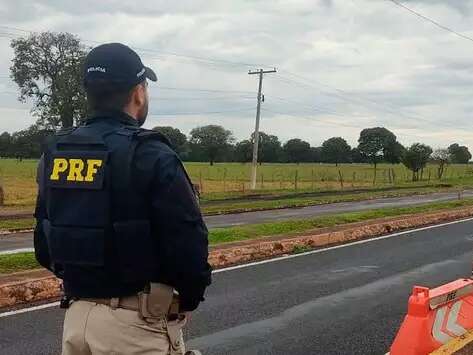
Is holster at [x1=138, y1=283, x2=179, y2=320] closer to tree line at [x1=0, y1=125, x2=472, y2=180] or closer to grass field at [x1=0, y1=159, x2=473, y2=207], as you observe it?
grass field at [x1=0, y1=159, x2=473, y2=207]

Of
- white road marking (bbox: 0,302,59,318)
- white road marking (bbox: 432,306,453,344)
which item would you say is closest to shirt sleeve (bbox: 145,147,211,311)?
white road marking (bbox: 432,306,453,344)

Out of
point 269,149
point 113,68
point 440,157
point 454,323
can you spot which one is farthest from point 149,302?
point 269,149

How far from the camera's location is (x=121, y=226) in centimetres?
235

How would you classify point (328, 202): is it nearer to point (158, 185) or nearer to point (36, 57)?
point (158, 185)

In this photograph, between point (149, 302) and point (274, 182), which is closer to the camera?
point (149, 302)

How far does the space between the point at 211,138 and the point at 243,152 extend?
606 cm

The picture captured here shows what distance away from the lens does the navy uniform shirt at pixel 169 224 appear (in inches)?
93.0

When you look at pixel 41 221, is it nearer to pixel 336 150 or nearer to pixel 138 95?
pixel 138 95

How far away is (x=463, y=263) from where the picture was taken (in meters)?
10.4

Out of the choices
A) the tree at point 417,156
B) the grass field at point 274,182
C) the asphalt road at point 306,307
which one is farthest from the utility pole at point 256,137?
the asphalt road at point 306,307

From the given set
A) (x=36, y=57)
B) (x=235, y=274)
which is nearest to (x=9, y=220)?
(x=235, y=274)

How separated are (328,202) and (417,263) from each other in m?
15.8

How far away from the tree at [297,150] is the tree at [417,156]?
65289mm

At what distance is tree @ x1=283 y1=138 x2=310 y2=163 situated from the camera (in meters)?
119
